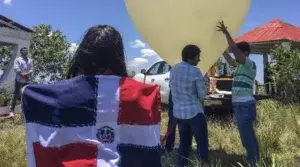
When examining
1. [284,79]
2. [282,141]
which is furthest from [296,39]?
[282,141]

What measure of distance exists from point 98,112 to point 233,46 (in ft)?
8.78

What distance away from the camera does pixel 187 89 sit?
4.54 m

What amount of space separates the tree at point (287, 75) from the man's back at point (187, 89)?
6274 mm

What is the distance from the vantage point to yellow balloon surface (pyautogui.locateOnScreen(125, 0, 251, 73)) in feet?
13.5

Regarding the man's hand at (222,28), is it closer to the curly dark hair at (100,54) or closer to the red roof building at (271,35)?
the curly dark hair at (100,54)

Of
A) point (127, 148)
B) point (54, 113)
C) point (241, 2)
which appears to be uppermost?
point (241, 2)

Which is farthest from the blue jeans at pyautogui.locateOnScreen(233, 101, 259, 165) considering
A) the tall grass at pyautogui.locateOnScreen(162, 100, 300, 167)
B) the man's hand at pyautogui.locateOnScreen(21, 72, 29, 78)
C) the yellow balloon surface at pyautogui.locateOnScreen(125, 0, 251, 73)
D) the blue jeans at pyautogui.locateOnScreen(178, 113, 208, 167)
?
the man's hand at pyautogui.locateOnScreen(21, 72, 29, 78)

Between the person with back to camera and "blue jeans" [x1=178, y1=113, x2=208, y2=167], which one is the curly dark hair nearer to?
the person with back to camera

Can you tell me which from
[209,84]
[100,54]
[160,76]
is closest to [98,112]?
[100,54]

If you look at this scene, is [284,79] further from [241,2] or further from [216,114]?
[241,2]

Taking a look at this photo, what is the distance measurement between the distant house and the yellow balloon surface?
31.5 ft

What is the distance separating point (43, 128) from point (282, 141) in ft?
16.0

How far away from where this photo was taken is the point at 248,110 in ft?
15.3

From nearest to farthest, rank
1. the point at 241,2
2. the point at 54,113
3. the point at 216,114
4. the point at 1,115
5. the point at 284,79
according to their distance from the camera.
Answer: the point at 54,113 < the point at 241,2 < the point at 1,115 < the point at 216,114 < the point at 284,79
